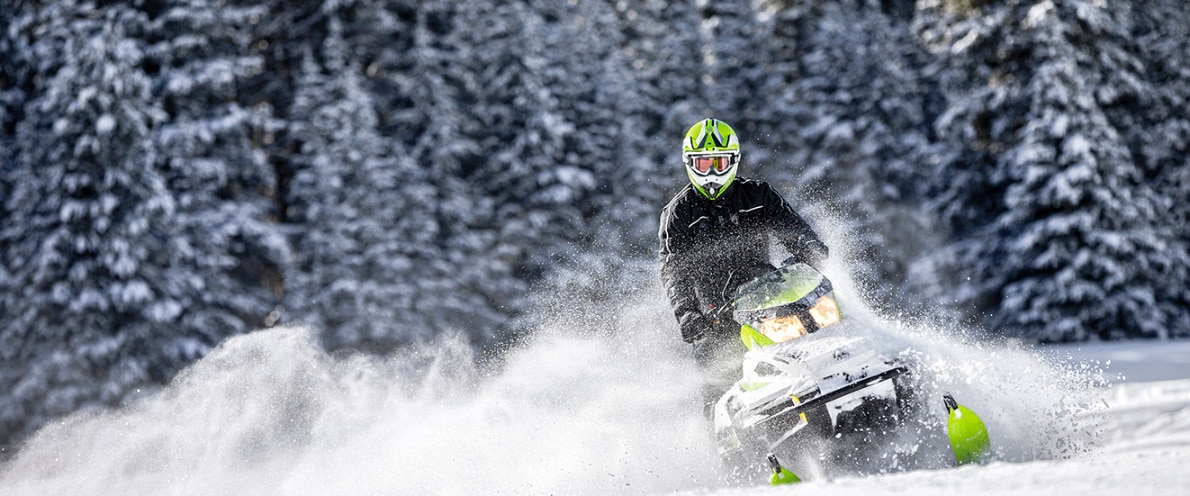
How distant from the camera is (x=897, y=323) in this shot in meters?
6.73

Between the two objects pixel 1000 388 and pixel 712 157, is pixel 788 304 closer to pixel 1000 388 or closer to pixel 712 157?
pixel 712 157

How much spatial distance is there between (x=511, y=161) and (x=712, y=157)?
74.8 ft

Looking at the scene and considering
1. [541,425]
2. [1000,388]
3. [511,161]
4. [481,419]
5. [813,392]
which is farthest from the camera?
[511,161]

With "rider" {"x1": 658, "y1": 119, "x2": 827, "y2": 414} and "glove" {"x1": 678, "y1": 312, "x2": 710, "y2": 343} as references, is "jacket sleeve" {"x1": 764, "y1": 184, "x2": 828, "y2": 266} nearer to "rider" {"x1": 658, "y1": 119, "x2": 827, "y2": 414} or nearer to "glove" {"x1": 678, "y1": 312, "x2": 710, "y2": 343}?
"rider" {"x1": 658, "y1": 119, "x2": 827, "y2": 414}

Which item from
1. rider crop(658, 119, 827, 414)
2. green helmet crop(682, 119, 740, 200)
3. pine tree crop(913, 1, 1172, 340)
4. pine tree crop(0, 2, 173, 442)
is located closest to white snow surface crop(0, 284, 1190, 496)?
rider crop(658, 119, 827, 414)

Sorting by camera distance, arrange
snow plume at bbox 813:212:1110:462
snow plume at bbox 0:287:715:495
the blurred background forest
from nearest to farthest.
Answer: snow plume at bbox 813:212:1110:462 → snow plume at bbox 0:287:715:495 → the blurred background forest

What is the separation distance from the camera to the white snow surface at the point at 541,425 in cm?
598

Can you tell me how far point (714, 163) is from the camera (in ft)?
21.7

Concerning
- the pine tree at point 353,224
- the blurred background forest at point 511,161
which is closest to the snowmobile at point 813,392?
the blurred background forest at point 511,161

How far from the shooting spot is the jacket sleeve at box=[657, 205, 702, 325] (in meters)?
6.74

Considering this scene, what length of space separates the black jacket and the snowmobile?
1.36 feet

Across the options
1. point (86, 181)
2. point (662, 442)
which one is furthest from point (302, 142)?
point (662, 442)

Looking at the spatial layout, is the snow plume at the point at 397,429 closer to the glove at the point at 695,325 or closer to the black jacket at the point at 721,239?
the glove at the point at 695,325

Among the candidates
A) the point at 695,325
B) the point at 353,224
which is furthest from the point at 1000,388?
the point at 353,224
